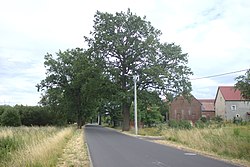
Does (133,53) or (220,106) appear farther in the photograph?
(220,106)

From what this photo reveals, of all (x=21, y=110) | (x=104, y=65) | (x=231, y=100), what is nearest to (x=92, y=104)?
(x=21, y=110)

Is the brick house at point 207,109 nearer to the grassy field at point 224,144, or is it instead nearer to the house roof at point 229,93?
the house roof at point 229,93

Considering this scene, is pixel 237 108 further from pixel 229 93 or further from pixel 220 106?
pixel 220 106

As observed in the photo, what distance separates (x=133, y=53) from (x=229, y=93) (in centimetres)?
4737

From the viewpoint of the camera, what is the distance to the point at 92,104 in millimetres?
70938

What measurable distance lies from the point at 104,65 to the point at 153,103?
8.79 metres

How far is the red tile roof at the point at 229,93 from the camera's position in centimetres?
8588

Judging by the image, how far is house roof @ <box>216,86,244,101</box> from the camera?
282 feet

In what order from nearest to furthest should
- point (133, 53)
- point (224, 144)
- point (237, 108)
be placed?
point (224, 144), point (133, 53), point (237, 108)

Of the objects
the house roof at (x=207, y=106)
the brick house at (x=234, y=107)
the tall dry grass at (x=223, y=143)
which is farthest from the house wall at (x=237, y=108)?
the tall dry grass at (x=223, y=143)

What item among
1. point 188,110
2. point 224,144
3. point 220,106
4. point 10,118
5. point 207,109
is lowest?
point 224,144

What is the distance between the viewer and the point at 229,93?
8775 cm

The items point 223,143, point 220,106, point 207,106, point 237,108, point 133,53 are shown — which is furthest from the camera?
point 207,106

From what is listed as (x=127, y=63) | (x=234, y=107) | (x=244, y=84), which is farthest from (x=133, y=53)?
(x=234, y=107)
